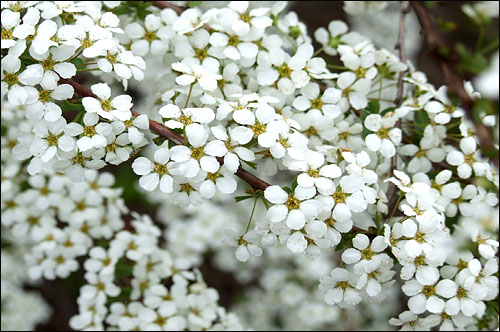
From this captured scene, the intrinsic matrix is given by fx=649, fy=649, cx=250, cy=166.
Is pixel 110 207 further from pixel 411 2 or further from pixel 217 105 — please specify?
pixel 411 2

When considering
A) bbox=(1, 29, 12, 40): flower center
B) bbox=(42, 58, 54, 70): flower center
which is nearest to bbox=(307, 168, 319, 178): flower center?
bbox=(42, 58, 54, 70): flower center

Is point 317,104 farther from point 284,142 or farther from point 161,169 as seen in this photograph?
point 161,169

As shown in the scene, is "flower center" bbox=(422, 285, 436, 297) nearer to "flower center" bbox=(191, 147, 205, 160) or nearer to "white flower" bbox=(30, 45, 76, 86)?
"flower center" bbox=(191, 147, 205, 160)

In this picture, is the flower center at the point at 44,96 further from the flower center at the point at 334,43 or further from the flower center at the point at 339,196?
the flower center at the point at 334,43

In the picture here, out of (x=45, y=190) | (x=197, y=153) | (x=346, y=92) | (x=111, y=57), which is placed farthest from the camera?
(x=45, y=190)

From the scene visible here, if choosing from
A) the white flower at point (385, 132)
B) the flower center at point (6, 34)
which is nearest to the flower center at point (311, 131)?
the white flower at point (385, 132)

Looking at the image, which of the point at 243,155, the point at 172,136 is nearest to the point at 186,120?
the point at 172,136

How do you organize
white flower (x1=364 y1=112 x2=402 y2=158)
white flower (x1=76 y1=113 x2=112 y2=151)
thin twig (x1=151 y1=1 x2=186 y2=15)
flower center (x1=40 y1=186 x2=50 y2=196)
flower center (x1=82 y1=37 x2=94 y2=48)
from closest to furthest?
1. white flower (x1=76 y1=113 x2=112 y2=151)
2. flower center (x1=82 y1=37 x2=94 y2=48)
3. white flower (x1=364 y1=112 x2=402 y2=158)
4. thin twig (x1=151 y1=1 x2=186 y2=15)
5. flower center (x1=40 y1=186 x2=50 y2=196)
